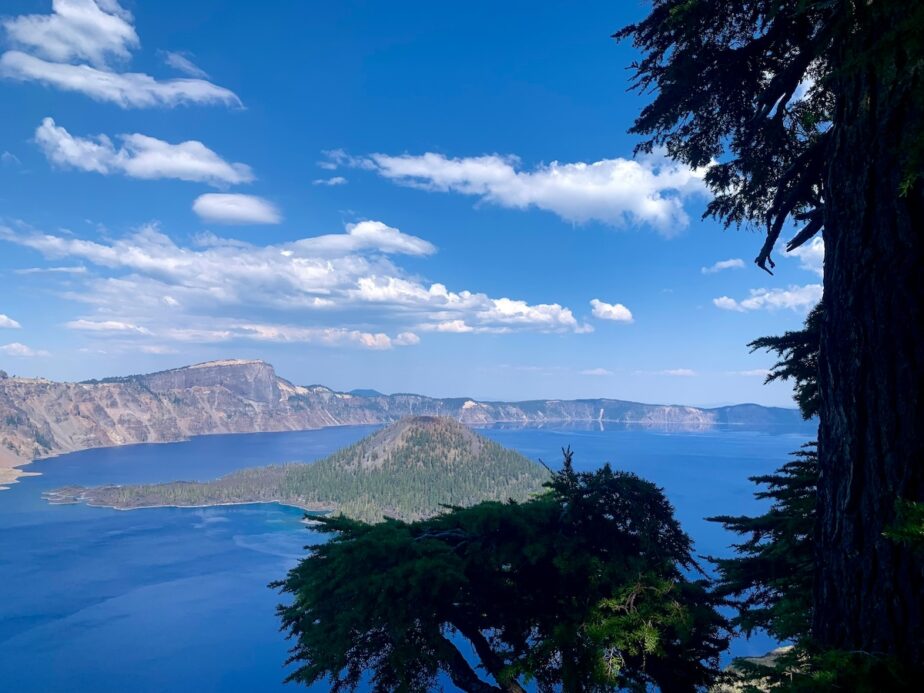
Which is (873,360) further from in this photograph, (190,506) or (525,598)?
(190,506)

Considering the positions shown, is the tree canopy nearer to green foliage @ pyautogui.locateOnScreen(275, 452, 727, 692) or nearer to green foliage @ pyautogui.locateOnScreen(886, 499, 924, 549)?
green foliage @ pyautogui.locateOnScreen(886, 499, 924, 549)

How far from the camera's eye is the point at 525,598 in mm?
11820

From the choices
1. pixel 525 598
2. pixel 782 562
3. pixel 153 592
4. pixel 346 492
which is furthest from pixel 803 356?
pixel 346 492

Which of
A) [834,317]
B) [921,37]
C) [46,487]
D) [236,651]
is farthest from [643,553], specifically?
[46,487]

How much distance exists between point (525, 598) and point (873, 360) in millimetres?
9685

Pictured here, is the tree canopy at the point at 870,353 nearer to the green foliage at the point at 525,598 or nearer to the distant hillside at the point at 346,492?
the green foliage at the point at 525,598

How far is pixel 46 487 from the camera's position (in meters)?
190

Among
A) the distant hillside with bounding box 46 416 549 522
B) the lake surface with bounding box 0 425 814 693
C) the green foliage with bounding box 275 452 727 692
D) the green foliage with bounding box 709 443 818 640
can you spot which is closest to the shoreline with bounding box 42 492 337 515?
the distant hillside with bounding box 46 416 549 522

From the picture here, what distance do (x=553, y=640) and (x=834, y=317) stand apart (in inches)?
284

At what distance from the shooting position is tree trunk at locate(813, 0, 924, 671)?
3.82 m

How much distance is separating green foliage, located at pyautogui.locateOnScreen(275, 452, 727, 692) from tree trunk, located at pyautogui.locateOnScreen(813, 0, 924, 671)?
5.35 m

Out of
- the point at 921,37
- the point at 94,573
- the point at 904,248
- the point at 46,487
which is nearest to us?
the point at 921,37

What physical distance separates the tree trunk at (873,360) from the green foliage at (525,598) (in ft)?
17.6

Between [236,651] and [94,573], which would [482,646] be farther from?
[94,573]
